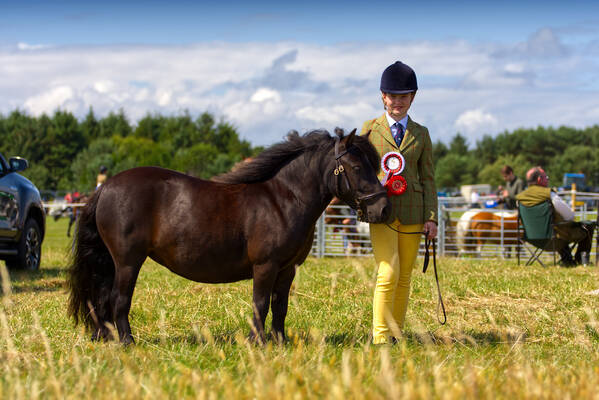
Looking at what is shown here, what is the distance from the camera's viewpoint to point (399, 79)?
5207mm

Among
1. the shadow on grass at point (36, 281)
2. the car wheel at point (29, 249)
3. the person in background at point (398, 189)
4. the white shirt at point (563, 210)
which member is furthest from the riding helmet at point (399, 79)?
the white shirt at point (563, 210)

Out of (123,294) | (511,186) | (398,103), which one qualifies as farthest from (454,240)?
(123,294)

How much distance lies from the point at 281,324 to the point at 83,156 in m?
72.7

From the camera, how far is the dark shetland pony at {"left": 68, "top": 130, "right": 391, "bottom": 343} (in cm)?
504

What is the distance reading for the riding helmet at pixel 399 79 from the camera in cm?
521

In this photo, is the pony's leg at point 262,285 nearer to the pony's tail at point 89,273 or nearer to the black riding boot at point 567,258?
the pony's tail at point 89,273

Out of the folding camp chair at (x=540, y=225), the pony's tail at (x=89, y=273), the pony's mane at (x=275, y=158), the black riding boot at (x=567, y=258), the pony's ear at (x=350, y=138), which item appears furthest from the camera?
the black riding boot at (x=567, y=258)

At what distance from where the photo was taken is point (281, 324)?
17.8 ft

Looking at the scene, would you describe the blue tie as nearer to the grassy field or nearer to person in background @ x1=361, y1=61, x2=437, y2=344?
person in background @ x1=361, y1=61, x2=437, y2=344

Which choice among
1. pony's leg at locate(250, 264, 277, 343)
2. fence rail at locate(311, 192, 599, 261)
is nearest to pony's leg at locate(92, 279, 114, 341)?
pony's leg at locate(250, 264, 277, 343)

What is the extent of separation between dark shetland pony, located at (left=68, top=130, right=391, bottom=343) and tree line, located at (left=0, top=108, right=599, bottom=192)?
155 ft

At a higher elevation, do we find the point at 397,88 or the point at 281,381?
the point at 397,88

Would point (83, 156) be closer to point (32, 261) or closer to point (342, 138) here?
point (32, 261)

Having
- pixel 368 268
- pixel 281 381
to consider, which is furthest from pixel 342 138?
pixel 368 268
